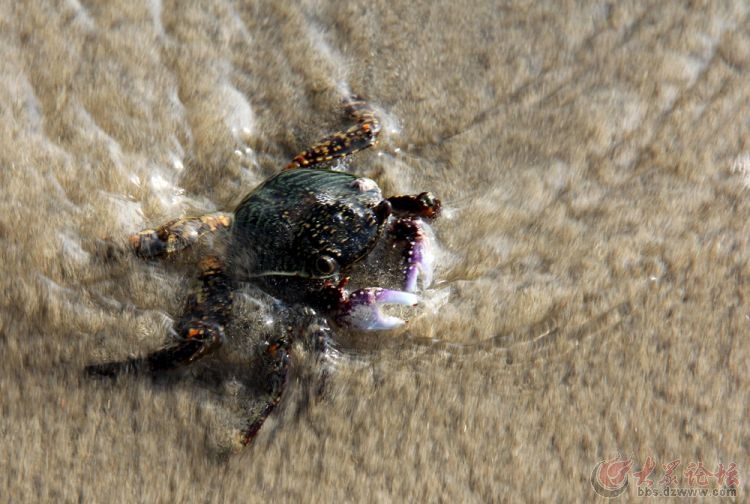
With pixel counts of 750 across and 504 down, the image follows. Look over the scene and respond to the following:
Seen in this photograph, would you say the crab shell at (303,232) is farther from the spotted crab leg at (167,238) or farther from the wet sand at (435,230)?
the wet sand at (435,230)

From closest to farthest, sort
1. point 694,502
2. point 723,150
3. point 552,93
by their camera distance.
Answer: point 694,502 < point 723,150 < point 552,93

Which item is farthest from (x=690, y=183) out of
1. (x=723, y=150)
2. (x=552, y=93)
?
(x=552, y=93)

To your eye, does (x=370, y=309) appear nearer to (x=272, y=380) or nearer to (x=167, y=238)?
(x=272, y=380)

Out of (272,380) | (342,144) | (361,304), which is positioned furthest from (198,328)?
(342,144)

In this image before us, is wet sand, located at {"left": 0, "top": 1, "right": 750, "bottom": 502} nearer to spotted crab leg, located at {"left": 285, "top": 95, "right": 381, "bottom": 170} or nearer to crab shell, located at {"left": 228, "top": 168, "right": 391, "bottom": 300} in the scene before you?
spotted crab leg, located at {"left": 285, "top": 95, "right": 381, "bottom": 170}

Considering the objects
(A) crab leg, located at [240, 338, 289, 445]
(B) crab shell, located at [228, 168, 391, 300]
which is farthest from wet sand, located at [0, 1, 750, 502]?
(B) crab shell, located at [228, 168, 391, 300]

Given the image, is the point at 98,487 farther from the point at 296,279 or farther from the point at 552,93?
the point at 552,93

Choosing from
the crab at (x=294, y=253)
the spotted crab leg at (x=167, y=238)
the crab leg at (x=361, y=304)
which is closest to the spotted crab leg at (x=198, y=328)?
the crab at (x=294, y=253)
